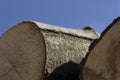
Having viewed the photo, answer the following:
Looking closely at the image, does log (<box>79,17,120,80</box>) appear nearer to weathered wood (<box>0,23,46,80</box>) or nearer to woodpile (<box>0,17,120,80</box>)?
woodpile (<box>0,17,120,80</box>)

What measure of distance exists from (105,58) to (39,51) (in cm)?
42

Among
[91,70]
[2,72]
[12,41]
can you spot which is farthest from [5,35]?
[91,70]

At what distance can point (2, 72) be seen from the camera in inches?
88.8

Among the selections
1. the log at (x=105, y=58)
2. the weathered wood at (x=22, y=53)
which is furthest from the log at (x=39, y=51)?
the log at (x=105, y=58)

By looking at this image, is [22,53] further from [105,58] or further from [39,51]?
[105,58]

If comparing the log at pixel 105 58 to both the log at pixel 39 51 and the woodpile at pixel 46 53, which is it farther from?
the log at pixel 39 51

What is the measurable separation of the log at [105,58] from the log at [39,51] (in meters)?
0.25

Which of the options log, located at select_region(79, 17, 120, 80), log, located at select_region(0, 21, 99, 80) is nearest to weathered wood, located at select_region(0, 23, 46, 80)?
log, located at select_region(0, 21, 99, 80)

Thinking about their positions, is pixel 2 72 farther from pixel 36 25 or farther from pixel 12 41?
pixel 36 25

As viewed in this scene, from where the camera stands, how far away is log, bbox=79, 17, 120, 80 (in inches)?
71.0

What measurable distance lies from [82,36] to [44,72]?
376mm

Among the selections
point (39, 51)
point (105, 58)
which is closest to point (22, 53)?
point (39, 51)

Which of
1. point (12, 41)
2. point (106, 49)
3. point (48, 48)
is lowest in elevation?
point (12, 41)

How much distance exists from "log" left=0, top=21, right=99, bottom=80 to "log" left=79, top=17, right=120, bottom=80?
0.81 ft
